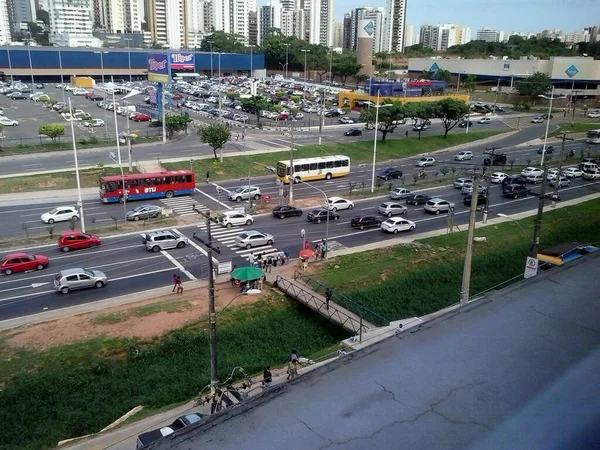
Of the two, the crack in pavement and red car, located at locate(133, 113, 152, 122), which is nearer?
the crack in pavement

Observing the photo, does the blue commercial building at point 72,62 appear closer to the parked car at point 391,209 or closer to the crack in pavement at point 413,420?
the parked car at point 391,209

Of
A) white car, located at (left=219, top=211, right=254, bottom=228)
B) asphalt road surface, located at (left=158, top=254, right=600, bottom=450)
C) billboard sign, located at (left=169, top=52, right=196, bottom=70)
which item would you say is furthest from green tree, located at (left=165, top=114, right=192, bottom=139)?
asphalt road surface, located at (left=158, top=254, right=600, bottom=450)

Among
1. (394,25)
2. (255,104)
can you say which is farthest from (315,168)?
(394,25)

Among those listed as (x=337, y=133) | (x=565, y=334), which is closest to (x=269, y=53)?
(x=337, y=133)

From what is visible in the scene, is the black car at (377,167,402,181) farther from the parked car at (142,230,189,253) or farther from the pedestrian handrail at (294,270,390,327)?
the pedestrian handrail at (294,270,390,327)

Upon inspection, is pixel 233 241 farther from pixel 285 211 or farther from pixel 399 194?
pixel 399 194

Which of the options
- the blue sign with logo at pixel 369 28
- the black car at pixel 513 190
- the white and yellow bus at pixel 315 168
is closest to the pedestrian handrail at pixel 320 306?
the white and yellow bus at pixel 315 168
